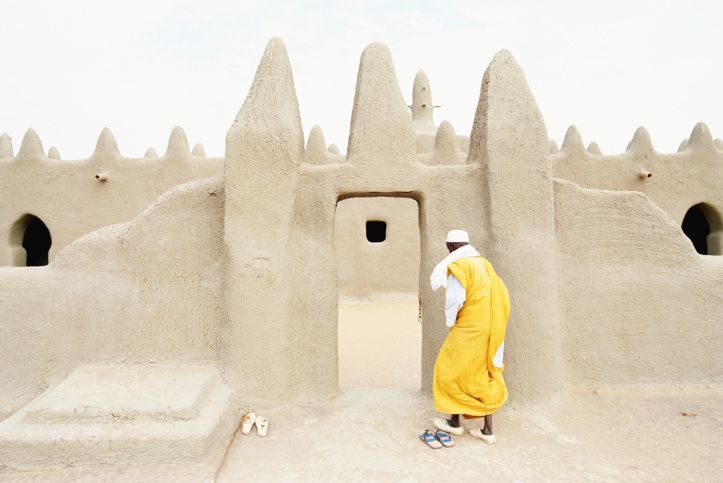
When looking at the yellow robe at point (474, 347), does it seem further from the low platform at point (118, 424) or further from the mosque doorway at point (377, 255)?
the mosque doorway at point (377, 255)

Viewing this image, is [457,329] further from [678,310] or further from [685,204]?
[685,204]

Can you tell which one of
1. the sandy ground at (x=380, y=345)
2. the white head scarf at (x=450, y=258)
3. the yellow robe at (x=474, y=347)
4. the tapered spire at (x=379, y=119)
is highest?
the tapered spire at (x=379, y=119)

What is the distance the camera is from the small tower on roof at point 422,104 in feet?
53.4

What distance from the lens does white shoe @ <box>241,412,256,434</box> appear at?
3.69m

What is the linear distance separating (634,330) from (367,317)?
6.13 m

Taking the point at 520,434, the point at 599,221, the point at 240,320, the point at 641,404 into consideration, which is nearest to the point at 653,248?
the point at 599,221

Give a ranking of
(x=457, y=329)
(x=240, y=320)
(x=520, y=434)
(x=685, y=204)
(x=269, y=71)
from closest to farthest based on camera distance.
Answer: (x=457, y=329) → (x=520, y=434) → (x=240, y=320) → (x=269, y=71) → (x=685, y=204)

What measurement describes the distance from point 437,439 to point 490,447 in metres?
0.39

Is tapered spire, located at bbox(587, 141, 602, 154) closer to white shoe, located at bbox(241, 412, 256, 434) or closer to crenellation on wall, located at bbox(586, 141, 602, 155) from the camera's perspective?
crenellation on wall, located at bbox(586, 141, 602, 155)

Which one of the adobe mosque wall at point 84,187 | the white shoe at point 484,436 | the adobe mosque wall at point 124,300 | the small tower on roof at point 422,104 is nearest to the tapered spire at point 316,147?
the adobe mosque wall at point 84,187

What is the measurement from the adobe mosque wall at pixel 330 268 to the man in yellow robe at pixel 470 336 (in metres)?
0.63

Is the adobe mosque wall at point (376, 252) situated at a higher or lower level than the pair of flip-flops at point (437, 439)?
higher

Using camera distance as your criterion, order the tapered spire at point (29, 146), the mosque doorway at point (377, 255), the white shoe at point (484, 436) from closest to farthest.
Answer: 1. the white shoe at point (484, 436)
2. the tapered spire at point (29, 146)
3. the mosque doorway at point (377, 255)

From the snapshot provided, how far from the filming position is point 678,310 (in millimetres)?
4367
